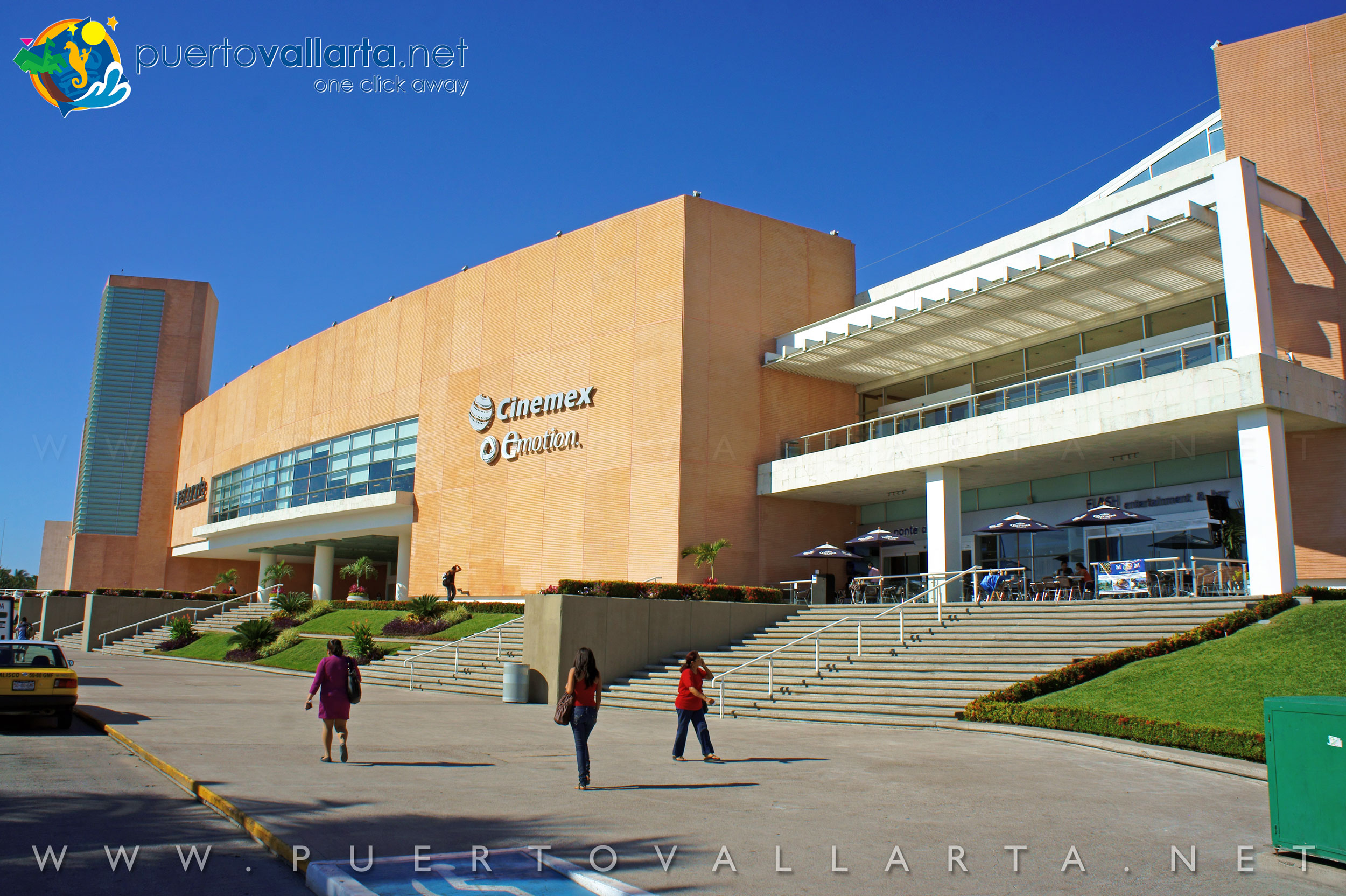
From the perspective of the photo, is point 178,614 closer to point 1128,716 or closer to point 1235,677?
point 1128,716

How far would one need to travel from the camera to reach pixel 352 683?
413 inches

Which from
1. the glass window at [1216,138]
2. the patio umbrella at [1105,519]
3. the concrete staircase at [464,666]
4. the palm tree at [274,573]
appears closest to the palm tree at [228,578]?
the palm tree at [274,573]

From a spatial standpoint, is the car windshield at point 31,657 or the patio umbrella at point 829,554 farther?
the patio umbrella at point 829,554

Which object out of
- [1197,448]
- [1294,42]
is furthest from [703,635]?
[1294,42]

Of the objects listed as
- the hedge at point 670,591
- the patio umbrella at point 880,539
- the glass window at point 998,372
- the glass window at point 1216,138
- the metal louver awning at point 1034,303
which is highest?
the glass window at point 1216,138

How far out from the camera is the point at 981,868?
618cm

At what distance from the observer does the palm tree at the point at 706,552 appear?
94.8ft

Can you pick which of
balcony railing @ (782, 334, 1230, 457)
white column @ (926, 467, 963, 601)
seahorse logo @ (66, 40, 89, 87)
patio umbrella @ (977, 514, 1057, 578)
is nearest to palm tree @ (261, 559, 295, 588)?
seahorse logo @ (66, 40, 89, 87)

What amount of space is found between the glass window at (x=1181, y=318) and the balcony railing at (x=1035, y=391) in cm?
64

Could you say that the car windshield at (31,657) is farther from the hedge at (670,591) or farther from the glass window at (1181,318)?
the glass window at (1181,318)

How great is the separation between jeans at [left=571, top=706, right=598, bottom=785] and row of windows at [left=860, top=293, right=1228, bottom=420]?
71.3 feet

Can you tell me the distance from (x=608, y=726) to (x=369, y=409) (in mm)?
31372

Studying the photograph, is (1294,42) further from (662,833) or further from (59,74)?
(59,74)

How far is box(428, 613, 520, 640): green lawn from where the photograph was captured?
2905 centimetres
